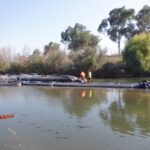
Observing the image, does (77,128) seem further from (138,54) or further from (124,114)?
(138,54)

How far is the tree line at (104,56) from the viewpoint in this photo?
3409 cm

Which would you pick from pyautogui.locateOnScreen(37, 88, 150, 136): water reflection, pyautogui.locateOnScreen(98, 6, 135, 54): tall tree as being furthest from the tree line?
pyautogui.locateOnScreen(37, 88, 150, 136): water reflection

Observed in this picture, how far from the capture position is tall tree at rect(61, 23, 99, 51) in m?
53.8

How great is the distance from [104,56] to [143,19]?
451 inches

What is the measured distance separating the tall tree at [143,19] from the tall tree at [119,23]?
1398mm

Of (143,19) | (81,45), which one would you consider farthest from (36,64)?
(143,19)

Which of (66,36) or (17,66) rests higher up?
(66,36)

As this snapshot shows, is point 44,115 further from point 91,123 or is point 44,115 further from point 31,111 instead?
point 91,123

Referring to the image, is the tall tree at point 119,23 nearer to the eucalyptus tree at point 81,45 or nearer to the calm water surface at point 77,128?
the eucalyptus tree at point 81,45

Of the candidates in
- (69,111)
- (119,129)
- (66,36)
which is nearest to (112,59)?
(66,36)

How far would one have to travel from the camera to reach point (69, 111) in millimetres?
11875

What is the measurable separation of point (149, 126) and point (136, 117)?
4.94ft

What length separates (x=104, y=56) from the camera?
132 ft

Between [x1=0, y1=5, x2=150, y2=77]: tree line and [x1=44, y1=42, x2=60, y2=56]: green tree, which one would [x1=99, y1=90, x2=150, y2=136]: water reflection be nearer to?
[x1=0, y1=5, x2=150, y2=77]: tree line
